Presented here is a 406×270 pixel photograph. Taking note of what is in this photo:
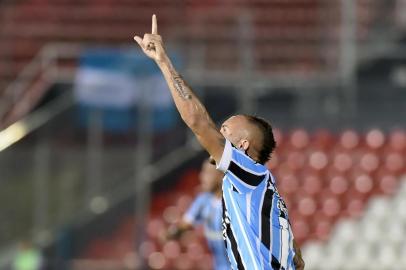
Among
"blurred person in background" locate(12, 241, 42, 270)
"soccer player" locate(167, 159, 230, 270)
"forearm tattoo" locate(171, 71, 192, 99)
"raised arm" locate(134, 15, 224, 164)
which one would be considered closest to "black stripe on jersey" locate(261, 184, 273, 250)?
"raised arm" locate(134, 15, 224, 164)

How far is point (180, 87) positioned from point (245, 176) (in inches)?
20.7

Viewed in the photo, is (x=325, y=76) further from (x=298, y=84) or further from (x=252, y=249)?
(x=252, y=249)

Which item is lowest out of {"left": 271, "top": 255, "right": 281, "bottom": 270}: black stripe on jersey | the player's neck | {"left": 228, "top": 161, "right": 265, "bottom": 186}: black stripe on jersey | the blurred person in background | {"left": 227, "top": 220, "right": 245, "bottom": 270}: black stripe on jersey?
the blurred person in background

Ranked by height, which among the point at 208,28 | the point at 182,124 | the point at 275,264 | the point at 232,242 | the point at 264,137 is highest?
the point at 208,28

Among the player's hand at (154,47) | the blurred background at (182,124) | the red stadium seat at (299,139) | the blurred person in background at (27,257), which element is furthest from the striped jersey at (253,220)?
the red stadium seat at (299,139)

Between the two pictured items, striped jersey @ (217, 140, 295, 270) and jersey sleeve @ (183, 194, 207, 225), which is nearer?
striped jersey @ (217, 140, 295, 270)

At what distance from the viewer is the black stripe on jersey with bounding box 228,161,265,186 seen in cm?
534

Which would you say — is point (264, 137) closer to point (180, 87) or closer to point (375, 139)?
point (180, 87)

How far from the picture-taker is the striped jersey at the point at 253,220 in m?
5.42

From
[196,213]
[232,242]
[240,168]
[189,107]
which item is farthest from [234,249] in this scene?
[196,213]

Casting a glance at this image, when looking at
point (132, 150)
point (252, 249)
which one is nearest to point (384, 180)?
point (132, 150)

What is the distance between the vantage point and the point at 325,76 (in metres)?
15.9

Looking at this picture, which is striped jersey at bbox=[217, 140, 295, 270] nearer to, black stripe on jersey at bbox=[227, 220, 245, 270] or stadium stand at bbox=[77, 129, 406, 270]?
black stripe on jersey at bbox=[227, 220, 245, 270]

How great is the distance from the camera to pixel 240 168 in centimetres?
535
